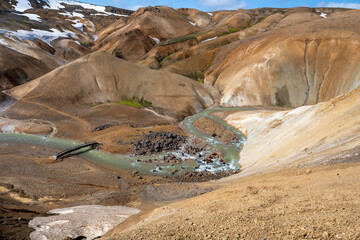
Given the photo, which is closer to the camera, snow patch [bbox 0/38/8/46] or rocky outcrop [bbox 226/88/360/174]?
rocky outcrop [bbox 226/88/360/174]

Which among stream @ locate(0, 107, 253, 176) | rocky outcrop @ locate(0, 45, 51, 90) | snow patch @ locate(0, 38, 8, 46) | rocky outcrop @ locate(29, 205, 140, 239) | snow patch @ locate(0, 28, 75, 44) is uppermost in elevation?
snow patch @ locate(0, 28, 75, 44)

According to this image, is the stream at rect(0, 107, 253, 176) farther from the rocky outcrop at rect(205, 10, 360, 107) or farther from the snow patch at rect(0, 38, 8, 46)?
the snow patch at rect(0, 38, 8, 46)

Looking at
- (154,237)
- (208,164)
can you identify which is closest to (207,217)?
(154,237)

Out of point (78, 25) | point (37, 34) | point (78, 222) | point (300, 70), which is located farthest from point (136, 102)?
point (78, 25)

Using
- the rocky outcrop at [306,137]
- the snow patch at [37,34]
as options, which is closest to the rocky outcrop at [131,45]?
the snow patch at [37,34]

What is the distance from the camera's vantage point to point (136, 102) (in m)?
49.8

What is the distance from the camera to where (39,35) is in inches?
4117

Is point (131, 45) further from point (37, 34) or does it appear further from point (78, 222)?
point (78, 222)

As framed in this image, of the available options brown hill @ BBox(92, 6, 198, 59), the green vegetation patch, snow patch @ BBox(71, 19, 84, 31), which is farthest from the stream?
snow patch @ BBox(71, 19, 84, 31)

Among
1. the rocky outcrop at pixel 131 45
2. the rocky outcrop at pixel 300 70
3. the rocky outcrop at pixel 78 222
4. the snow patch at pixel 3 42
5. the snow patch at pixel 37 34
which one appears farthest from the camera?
the rocky outcrop at pixel 131 45

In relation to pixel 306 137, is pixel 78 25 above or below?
above

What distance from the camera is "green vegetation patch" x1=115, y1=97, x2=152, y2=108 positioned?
4875cm

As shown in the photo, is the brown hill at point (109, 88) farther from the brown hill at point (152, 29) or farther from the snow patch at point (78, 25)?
the snow patch at point (78, 25)

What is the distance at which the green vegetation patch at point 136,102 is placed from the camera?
4875cm
